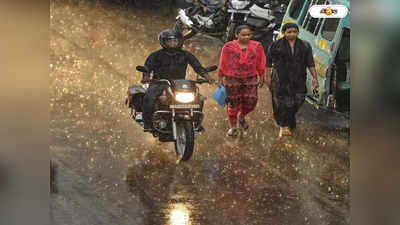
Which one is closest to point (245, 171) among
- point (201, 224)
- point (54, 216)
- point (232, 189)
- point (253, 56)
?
point (232, 189)

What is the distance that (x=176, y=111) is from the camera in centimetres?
491

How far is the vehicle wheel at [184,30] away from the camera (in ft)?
16.4

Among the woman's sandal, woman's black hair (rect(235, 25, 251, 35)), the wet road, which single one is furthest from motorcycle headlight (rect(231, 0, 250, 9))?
the woman's sandal

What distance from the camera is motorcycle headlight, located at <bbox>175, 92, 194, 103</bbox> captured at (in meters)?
4.89

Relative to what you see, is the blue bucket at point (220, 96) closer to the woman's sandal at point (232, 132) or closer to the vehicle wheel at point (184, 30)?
the woman's sandal at point (232, 132)

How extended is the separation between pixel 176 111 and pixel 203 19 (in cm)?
73

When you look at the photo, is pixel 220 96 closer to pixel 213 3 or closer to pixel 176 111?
pixel 176 111
